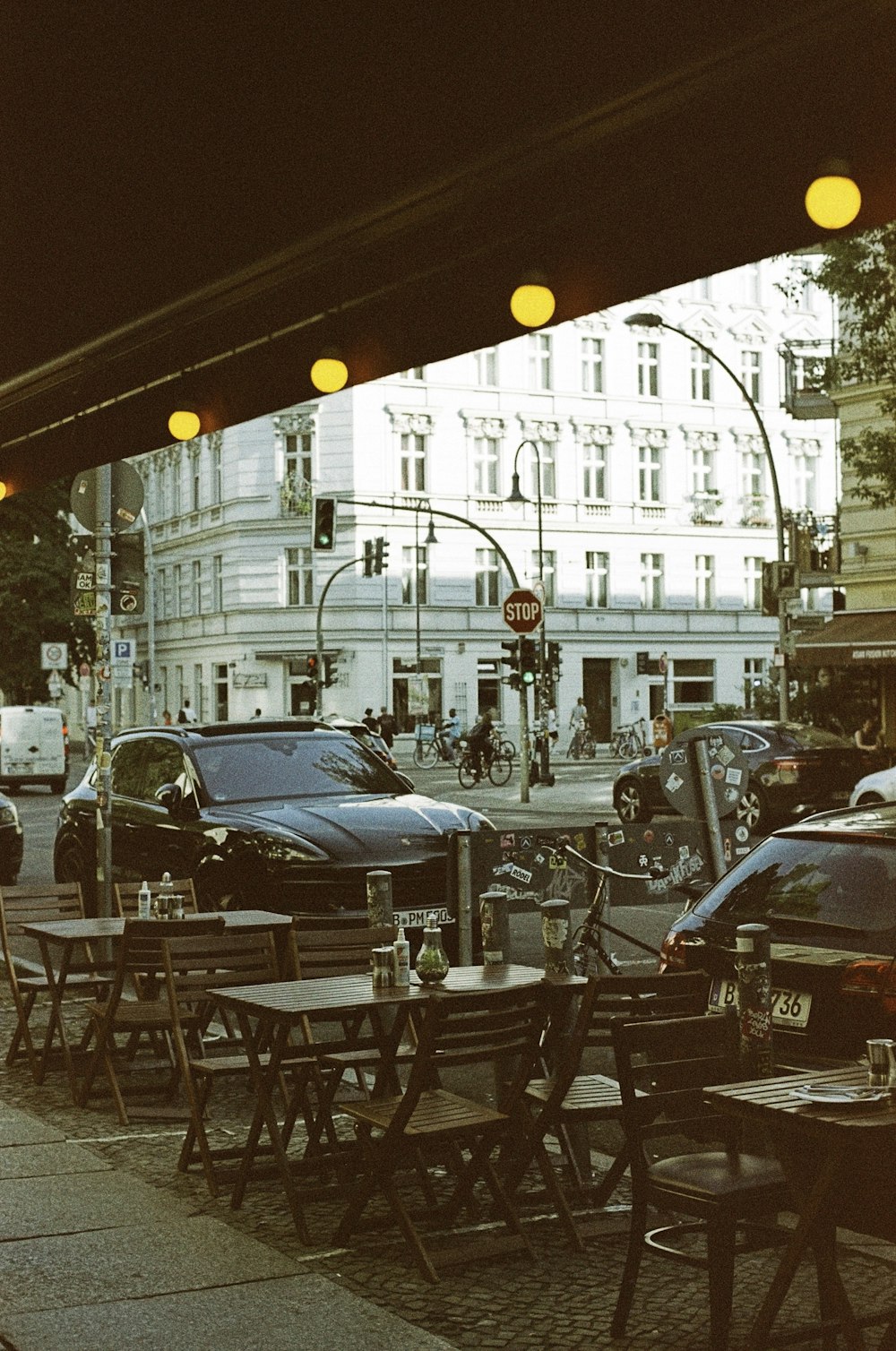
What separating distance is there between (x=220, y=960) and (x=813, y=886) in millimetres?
2578

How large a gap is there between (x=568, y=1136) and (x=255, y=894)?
5.58 metres

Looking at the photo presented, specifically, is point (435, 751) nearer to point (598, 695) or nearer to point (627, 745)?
point (627, 745)

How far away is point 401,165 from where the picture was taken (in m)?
7.27

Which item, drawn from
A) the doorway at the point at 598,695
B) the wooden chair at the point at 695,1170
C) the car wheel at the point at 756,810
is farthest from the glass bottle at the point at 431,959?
the doorway at the point at 598,695

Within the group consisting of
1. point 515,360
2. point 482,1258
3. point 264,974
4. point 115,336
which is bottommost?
point 482,1258

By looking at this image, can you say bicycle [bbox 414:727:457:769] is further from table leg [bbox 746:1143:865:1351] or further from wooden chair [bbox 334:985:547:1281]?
table leg [bbox 746:1143:865:1351]

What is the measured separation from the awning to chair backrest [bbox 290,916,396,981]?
27.0m

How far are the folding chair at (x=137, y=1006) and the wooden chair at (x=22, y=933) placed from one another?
2.06 ft

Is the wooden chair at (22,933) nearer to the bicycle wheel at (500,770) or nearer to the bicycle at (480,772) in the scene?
the bicycle at (480,772)

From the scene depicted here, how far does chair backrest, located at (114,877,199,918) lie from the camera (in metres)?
10.7

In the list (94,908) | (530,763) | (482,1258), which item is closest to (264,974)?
(482,1258)

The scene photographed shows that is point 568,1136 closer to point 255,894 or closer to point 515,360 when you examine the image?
point 255,894

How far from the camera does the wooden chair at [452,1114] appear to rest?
5828mm

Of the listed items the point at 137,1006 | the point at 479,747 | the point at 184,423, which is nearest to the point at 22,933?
the point at 137,1006
